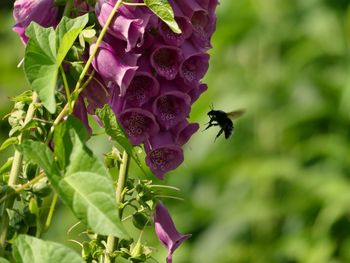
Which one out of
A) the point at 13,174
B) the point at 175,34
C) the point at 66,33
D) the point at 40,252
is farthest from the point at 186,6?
the point at 40,252

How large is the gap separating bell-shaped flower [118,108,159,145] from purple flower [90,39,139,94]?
48 mm

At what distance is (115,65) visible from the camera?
1425 millimetres

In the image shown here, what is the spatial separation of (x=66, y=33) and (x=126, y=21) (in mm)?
151

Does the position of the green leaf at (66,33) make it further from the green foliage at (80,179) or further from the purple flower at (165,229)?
the purple flower at (165,229)

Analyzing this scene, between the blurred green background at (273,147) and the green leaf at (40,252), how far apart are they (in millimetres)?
3421

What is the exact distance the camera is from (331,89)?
4.89 metres

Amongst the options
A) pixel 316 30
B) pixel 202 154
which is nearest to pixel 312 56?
pixel 316 30

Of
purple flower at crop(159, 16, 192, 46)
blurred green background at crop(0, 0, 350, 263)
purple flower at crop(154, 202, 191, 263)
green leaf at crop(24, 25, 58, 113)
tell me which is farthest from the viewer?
blurred green background at crop(0, 0, 350, 263)

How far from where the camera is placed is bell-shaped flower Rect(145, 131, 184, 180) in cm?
151

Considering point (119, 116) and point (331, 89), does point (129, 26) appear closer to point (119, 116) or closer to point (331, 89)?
point (119, 116)

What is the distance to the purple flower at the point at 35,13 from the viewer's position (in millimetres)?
1471

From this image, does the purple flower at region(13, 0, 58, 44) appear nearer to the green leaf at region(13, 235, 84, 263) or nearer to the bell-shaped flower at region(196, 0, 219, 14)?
the bell-shaped flower at region(196, 0, 219, 14)

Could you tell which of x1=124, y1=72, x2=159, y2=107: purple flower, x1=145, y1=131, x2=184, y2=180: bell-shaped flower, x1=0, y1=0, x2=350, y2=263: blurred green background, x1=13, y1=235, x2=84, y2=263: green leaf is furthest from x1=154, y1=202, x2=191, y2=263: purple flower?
x1=0, y1=0, x2=350, y2=263: blurred green background

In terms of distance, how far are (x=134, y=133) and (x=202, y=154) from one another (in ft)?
11.2
